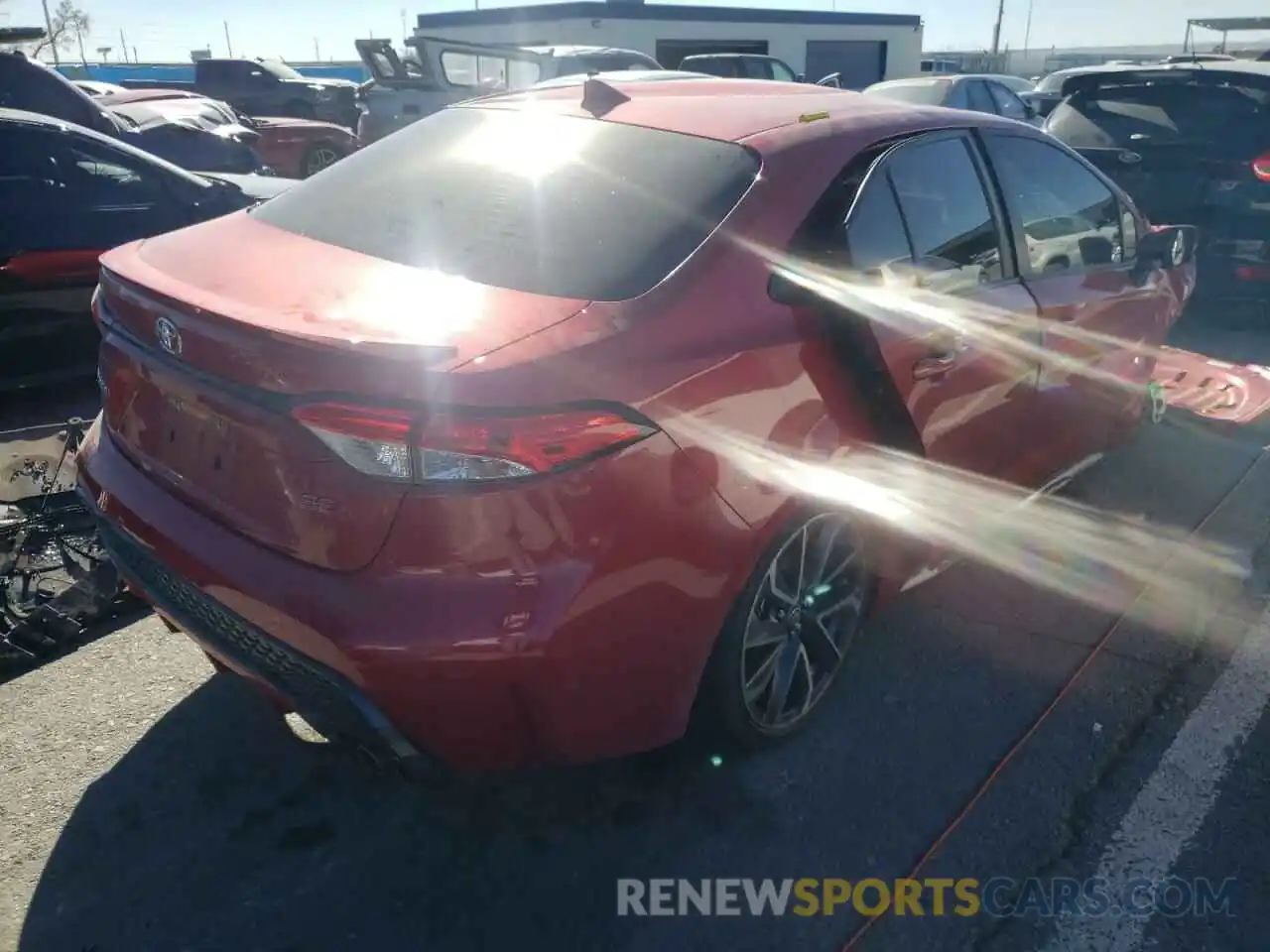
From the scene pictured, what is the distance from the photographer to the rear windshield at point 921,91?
1244cm

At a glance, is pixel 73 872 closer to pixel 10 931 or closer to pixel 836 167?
pixel 10 931

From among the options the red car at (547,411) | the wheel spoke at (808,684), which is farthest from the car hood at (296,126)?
the wheel spoke at (808,684)

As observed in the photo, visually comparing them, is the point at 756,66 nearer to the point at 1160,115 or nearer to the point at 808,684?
the point at 1160,115

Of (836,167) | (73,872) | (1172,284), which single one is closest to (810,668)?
(836,167)

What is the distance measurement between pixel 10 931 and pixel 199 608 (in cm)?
80

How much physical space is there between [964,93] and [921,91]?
54cm

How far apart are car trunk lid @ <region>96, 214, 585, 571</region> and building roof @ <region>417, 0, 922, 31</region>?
87.1ft

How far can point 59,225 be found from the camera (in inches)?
200

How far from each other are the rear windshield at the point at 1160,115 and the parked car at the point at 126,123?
23.9 feet

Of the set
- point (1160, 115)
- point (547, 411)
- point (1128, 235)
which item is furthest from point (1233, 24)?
point (547, 411)

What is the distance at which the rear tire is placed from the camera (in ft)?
Answer: 8.37

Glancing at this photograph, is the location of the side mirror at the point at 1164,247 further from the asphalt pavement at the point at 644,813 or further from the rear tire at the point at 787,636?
the rear tire at the point at 787,636

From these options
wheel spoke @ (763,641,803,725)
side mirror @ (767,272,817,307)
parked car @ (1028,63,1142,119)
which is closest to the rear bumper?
wheel spoke @ (763,641,803,725)

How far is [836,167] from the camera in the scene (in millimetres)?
2775
